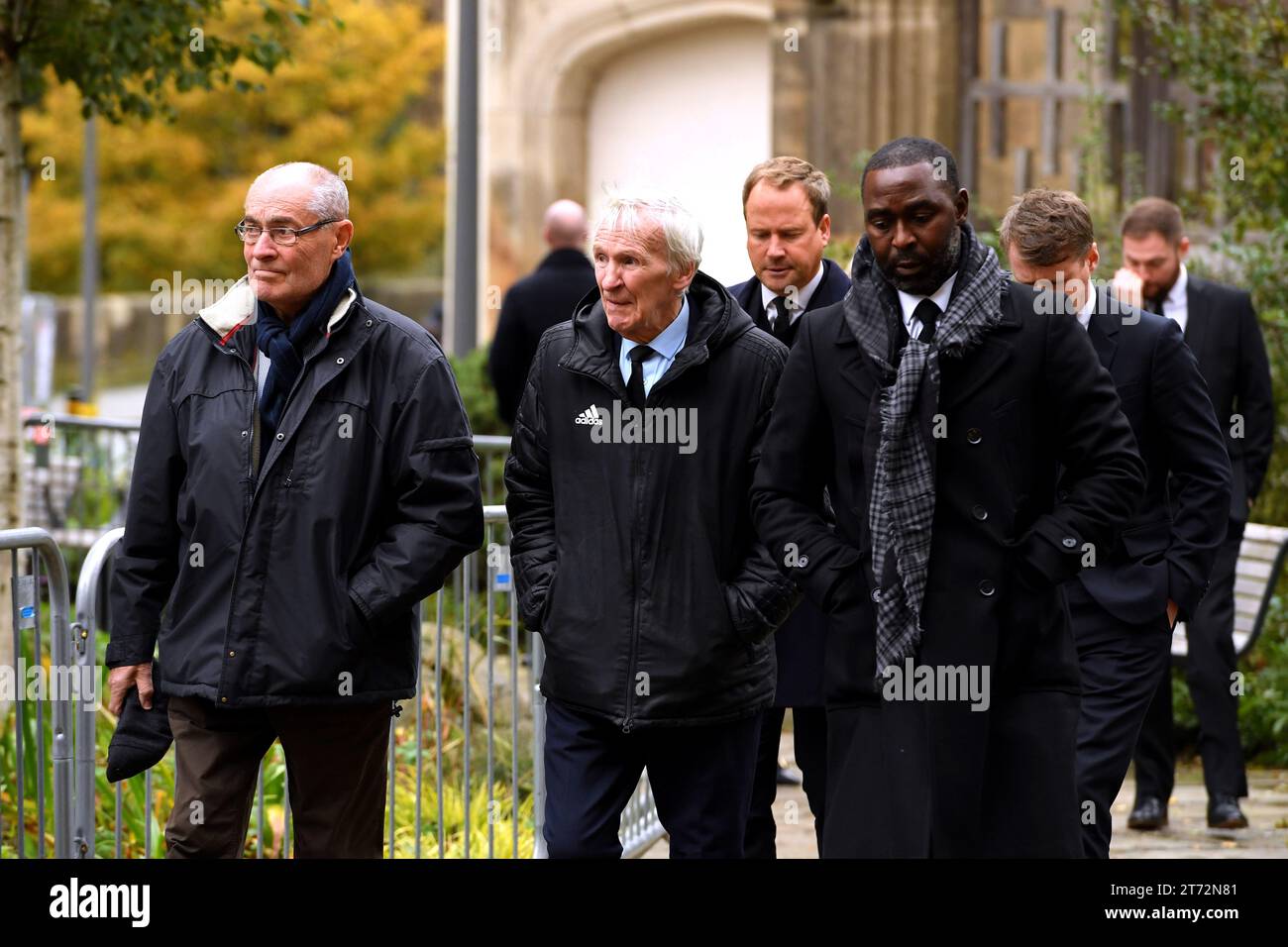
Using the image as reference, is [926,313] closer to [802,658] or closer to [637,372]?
[637,372]

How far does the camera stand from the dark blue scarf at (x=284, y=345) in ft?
16.4

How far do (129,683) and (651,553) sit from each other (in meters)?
1.30

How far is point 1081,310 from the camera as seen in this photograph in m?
5.81

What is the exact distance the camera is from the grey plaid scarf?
443 cm

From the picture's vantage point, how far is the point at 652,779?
5.03m

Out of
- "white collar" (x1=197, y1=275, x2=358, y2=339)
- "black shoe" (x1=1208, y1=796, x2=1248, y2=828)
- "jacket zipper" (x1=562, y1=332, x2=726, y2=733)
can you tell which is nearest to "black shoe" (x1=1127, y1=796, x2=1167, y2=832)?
"black shoe" (x1=1208, y1=796, x2=1248, y2=828)

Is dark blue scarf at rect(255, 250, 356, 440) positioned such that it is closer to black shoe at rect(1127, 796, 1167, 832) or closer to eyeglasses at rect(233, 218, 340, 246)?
eyeglasses at rect(233, 218, 340, 246)

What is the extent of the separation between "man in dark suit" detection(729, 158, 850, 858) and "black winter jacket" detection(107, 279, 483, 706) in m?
1.12

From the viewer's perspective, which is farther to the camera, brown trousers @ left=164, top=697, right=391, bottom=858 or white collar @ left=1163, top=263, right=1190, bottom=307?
white collar @ left=1163, top=263, right=1190, bottom=307

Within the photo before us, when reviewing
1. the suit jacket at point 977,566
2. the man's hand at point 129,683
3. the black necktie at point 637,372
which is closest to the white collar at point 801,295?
the black necktie at point 637,372
